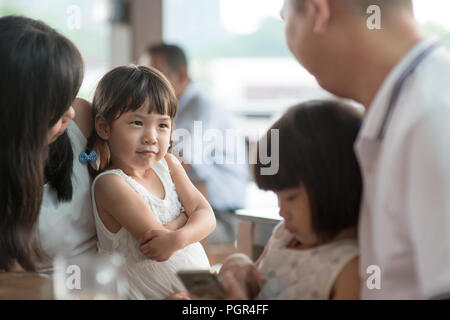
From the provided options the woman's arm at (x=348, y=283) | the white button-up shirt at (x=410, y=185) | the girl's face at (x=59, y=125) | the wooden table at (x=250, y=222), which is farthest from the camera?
the wooden table at (x=250, y=222)

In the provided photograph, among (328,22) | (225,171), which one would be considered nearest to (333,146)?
(328,22)

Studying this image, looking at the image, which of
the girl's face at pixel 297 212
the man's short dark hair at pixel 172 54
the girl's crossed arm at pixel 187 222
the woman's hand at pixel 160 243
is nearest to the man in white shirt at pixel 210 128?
the man's short dark hair at pixel 172 54

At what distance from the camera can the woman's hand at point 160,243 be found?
0.91 metres

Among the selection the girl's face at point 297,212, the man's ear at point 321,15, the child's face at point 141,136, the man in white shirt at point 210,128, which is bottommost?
the man in white shirt at point 210,128

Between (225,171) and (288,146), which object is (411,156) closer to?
(288,146)

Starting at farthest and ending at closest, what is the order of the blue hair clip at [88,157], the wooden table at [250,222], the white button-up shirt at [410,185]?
the wooden table at [250,222] → the blue hair clip at [88,157] → the white button-up shirt at [410,185]

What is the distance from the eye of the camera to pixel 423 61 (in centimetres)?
71

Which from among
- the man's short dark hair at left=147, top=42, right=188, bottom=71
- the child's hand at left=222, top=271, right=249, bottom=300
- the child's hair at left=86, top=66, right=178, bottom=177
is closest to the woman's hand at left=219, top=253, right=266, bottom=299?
the child's hand at left=222, top=271, right=249, bottom=300

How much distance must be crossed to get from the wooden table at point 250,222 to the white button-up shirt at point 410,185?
0.39m

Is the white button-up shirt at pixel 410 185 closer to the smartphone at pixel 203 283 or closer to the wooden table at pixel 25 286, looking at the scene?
the smartphone at pixel 203 283

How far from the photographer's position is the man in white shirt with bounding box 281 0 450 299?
65 cm

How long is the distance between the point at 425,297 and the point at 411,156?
0.17 metres

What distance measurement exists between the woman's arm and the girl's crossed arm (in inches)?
10.4

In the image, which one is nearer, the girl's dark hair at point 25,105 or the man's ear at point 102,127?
the girl's dark hair at point 25,105
